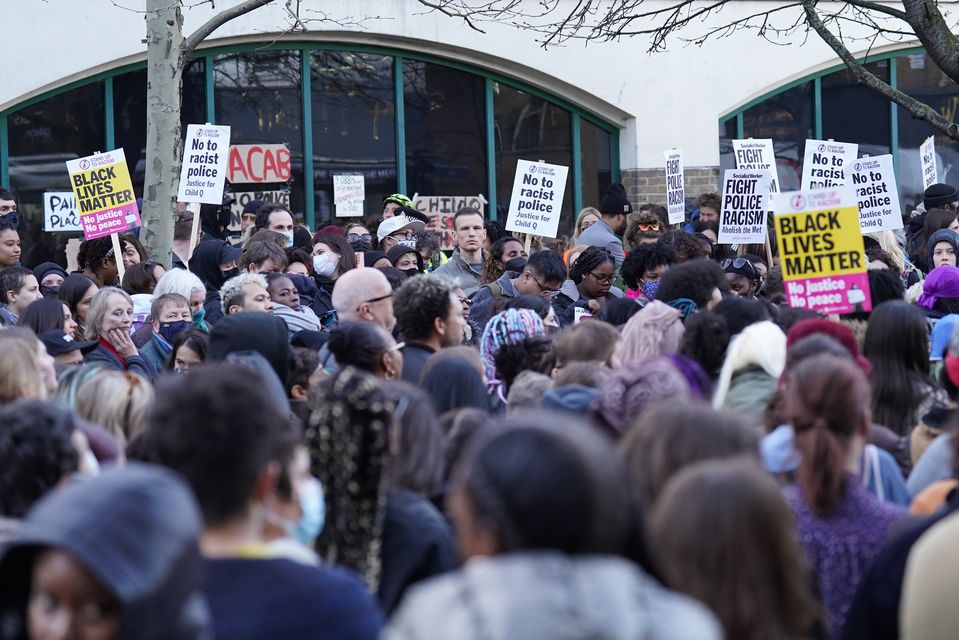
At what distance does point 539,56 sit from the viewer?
17.4 metres

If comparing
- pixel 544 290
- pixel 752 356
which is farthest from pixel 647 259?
pixel 752 356

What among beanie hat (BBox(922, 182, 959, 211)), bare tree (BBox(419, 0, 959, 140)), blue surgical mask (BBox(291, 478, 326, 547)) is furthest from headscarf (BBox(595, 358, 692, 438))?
beanie hat (BBox(922, 182, 959, 211))

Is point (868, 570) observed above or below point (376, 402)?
below

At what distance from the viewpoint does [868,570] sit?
3.58 metres

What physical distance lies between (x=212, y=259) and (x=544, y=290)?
2.64 m

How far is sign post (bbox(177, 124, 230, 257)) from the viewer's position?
12.2 metres

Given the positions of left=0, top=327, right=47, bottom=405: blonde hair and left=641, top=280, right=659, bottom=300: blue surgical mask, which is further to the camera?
left=641, top=280, right=659, bottom=300: blue surgical mask

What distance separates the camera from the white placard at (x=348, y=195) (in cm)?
1661

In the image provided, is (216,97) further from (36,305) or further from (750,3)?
(36,305)

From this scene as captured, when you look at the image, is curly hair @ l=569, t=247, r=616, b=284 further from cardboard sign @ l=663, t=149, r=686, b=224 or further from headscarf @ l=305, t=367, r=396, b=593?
headscarf @ l=305, t=367, r=396, b=593

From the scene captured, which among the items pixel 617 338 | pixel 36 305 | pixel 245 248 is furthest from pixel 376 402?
pixel 245 248

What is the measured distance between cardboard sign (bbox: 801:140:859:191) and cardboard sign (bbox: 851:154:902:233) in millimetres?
1197

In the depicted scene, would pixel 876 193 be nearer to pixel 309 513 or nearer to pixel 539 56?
pixel 539 56

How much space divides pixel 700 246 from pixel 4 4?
324 inches
